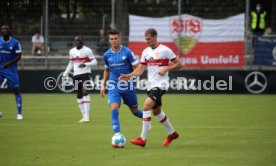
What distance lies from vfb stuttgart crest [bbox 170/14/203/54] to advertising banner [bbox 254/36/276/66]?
8.68 feet

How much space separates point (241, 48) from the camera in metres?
27.4

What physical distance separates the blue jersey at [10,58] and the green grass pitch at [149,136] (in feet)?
3.56

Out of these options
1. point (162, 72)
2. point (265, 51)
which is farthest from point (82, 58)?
point (265, 51)

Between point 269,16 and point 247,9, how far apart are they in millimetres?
5713

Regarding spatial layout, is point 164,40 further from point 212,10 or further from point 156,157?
point 156,157

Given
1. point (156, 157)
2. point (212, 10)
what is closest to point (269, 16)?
point (212, 10)

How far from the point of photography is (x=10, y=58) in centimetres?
1817

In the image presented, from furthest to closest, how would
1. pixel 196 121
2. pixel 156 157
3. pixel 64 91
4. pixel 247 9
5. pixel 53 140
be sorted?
pixel 64 91 → pixel 247 9 → pixel 196 121 → pixel 53 140 → pixel 156 157

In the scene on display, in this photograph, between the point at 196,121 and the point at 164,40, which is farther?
the point at 164,40

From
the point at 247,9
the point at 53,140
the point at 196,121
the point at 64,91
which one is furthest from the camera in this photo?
the point at 64,91

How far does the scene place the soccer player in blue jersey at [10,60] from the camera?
58.8 feet

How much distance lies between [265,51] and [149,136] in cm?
1476

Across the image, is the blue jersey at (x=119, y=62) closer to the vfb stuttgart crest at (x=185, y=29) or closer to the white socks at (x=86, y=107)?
the white socks at (x=86, y=107)

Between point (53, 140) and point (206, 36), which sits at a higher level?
point (206, 36)
